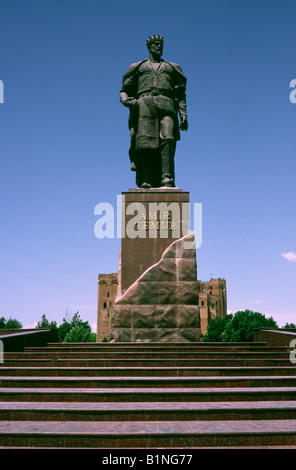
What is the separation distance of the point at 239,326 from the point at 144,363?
37.6 metres

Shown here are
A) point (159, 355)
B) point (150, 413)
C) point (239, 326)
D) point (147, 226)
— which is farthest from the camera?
point (239, 326)

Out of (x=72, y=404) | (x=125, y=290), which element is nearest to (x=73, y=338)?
(x=125, y=290)

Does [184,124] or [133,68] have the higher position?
[133,68]

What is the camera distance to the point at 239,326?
4212cm

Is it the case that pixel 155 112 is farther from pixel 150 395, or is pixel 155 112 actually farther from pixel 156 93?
pixel 150 395

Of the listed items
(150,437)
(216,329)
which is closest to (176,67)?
(150,437)

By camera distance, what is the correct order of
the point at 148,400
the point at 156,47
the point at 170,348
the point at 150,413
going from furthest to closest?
1. the point at 156,47
2. the point at 170,348
3. the point at 148,400
4. the point at 150,413

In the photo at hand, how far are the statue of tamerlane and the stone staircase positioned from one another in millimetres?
5017

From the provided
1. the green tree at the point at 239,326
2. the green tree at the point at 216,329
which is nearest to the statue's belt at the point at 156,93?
the green tree at the point at 239,326

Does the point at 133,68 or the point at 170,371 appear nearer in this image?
the point at 170,371

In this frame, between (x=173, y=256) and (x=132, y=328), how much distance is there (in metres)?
1.85

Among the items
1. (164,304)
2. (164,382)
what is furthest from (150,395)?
(164,304)

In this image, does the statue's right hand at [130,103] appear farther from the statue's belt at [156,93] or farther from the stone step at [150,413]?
the stone step at [150,413]
